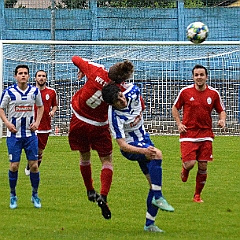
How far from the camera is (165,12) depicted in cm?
2988

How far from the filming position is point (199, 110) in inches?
434

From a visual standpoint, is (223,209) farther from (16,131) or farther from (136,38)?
(136,38)

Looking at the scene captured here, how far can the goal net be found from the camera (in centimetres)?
2348

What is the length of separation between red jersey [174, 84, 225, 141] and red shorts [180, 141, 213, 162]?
0.24 feet

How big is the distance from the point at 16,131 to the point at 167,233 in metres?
2.88

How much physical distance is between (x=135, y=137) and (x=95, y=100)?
3.71ft

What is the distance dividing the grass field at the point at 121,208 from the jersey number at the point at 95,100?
1366 millimetres

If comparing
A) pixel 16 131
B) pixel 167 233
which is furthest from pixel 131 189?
pixel 167 233

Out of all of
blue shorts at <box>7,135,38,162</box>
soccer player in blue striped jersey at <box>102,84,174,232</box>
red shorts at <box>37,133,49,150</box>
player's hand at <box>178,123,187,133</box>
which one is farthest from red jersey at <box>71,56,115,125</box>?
red shorts at <box>37,133,49,150</box>

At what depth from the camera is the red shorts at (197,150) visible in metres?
11.0

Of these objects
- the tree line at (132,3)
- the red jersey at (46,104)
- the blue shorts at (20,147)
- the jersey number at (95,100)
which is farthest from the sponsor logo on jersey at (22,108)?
the tree line at (132,3)

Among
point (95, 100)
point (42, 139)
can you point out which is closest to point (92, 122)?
point (95, 100)

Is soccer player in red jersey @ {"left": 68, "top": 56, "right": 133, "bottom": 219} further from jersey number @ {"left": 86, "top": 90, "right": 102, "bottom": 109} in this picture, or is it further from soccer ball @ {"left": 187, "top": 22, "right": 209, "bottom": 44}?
soccer ball @ {"left": 187, "top": 22, "right": 209, "bottom": 44}

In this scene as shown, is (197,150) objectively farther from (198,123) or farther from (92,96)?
(92,96)
